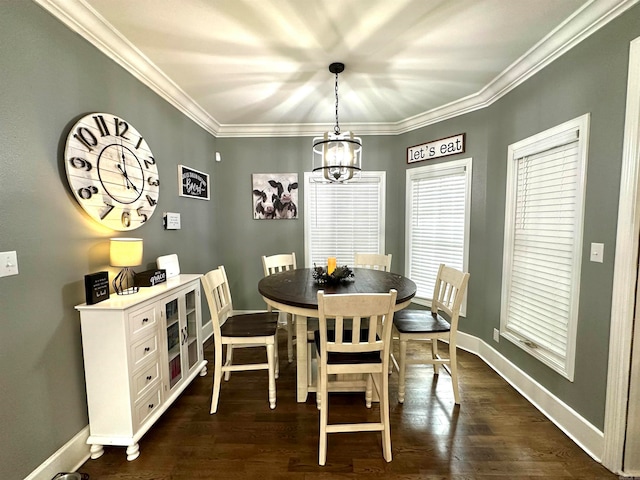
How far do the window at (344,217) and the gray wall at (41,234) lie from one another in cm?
237

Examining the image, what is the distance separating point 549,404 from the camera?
2.01 metres

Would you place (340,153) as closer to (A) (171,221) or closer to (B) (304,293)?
(B) (304,293)

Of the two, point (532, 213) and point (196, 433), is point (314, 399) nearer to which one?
point (196, 433)

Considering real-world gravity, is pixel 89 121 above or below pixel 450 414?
above

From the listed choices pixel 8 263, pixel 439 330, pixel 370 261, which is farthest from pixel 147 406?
pixel 370 261

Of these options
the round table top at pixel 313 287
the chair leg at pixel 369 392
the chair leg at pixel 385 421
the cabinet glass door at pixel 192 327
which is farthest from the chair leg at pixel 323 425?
the cabinet glass door at pixel 192 327

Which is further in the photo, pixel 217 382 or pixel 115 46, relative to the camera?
pixel 217 382

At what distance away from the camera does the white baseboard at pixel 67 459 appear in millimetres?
1432

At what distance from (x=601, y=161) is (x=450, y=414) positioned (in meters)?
1.98

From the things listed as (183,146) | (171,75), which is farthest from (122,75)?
(183,146)

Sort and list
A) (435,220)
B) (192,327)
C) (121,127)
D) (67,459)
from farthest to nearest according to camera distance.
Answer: (435,220)
(192,327)
(121,127)
(67,459)

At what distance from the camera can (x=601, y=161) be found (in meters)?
1.66

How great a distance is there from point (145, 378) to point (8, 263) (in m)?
0.98

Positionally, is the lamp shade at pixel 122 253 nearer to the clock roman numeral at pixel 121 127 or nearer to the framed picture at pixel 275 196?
the clock roman numeral at pixel 121 127
